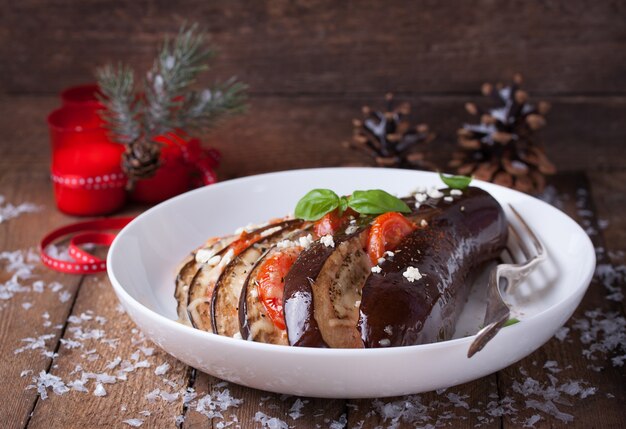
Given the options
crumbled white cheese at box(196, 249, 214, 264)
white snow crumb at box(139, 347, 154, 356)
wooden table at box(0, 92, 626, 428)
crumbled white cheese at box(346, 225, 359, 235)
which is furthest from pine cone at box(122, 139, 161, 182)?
crumbled white cheese at box(346, 225, 359, 235)

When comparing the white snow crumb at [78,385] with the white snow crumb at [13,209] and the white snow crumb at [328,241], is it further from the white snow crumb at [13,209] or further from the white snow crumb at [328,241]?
the white snow crumb at [13,209]

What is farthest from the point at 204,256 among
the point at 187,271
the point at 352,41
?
the point at 352,41

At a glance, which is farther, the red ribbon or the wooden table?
the red ribbon

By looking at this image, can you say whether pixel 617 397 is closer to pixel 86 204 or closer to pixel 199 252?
pixel 199 252

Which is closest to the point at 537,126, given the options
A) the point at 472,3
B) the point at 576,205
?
the point at 576,205

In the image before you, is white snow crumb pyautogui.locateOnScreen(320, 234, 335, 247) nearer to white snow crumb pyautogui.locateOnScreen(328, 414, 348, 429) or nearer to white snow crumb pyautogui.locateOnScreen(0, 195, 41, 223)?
white snow crumb pyautogui.locateOnScreen(328, 414, 348, 429)

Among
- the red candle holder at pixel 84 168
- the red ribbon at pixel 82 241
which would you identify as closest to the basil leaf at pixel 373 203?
the red ribbon at pixel 82 241
